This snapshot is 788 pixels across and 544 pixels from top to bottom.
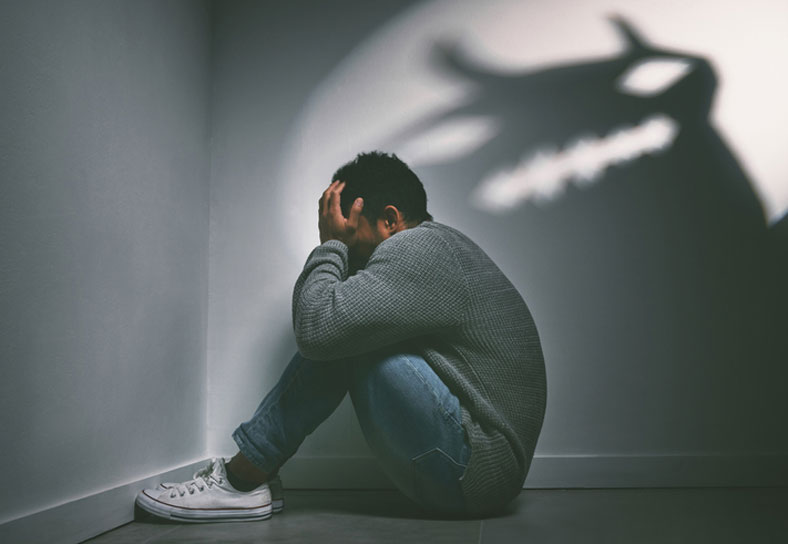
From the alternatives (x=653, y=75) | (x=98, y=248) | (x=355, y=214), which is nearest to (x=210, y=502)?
(x=98, y=248)

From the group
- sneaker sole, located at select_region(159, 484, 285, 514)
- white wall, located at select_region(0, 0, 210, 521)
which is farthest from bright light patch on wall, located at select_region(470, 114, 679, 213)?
sneaker sole, located at select_region(159, 484, 285, 514)

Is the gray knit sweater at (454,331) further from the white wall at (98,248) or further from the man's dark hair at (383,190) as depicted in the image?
the white wall at (98,248)

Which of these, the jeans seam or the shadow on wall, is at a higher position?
the shadow on wall

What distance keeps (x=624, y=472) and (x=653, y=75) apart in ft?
3.52

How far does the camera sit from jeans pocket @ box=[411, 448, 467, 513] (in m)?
1.24

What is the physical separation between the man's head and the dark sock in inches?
20.0

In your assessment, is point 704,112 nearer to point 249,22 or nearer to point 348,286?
point 348,286

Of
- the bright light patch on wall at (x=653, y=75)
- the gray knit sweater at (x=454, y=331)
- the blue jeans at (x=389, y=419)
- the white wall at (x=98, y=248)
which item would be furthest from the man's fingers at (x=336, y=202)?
the bright light patch on wall at (x=653, y=75)

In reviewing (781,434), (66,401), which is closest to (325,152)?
(66,401)

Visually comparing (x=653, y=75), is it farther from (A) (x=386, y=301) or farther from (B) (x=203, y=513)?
(B) (x=203, y=513)

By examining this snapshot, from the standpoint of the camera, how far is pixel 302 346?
50.1 inches

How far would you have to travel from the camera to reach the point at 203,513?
1349 mm

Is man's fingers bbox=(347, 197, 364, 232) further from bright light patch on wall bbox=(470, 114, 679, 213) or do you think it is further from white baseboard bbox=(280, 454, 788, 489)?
white baseboard bbox=(280, 454, 788, 489)

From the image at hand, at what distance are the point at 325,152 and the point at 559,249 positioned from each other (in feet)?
2.37
